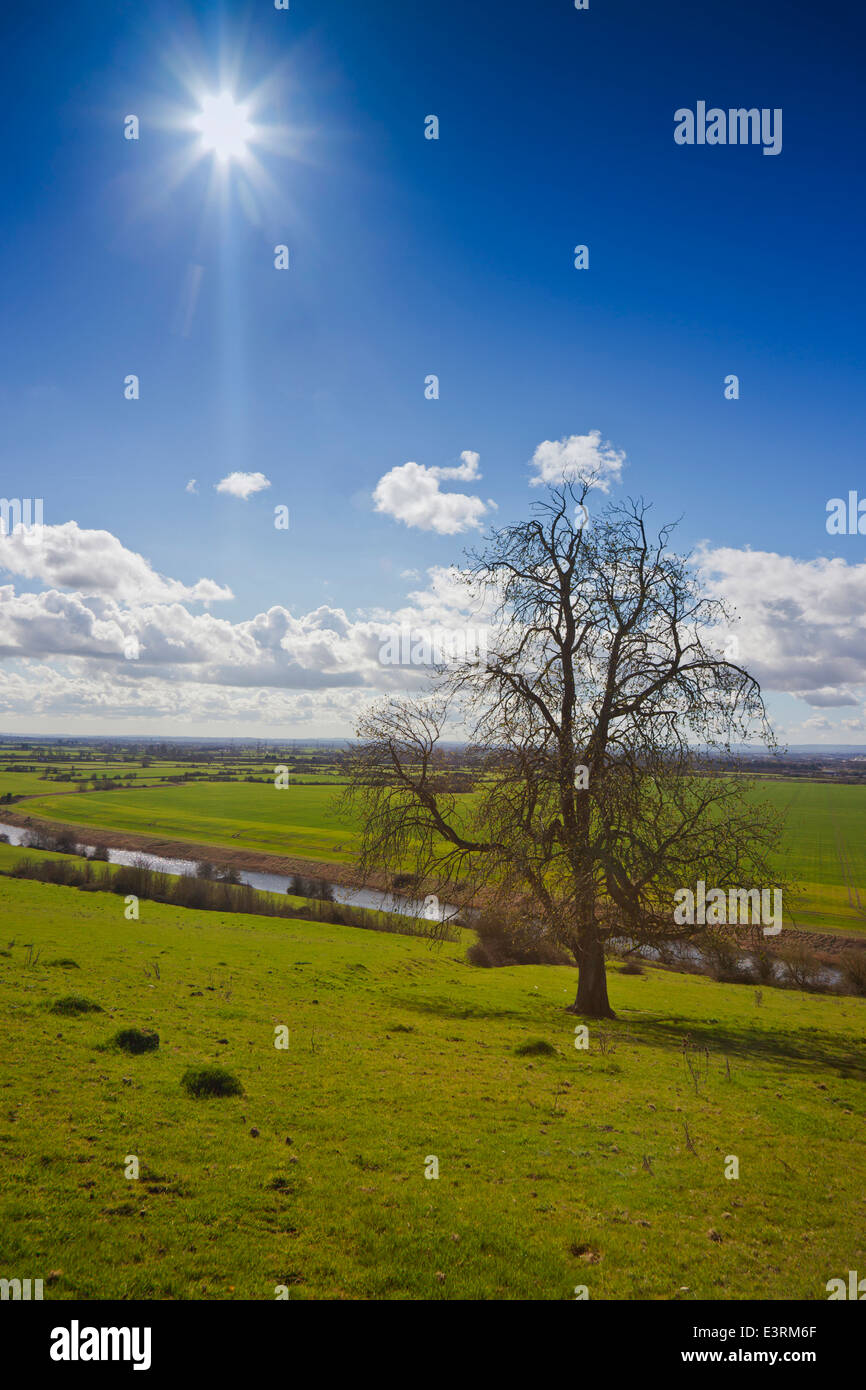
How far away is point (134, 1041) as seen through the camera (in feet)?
41.9

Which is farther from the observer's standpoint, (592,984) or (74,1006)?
(592,984)

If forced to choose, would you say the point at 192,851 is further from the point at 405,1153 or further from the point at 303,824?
the point at 405,1153

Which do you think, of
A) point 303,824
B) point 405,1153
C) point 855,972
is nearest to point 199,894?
point 303,824

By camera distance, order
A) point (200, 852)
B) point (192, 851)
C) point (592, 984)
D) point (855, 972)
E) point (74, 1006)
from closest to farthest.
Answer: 1. point (74, 1006)
2. point (592, 984)
3. point (855, 972)
4. point (200, 852)
5. point (192, 851)

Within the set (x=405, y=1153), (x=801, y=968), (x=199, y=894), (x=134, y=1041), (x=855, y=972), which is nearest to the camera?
(x=405, y=1153)

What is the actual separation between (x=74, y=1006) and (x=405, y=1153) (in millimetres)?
9297

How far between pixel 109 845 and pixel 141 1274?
8994 cm

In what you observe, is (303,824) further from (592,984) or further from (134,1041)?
(134,1041)

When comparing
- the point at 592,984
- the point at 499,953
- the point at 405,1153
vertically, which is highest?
the point at 405,1153

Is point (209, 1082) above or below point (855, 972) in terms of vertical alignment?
above

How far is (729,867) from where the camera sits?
17328 millimetres

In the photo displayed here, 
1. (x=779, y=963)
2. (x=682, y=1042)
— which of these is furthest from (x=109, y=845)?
(x=682, y=1042)

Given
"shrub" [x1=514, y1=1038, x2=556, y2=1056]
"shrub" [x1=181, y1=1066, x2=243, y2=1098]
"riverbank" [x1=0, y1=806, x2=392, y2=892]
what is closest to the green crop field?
"riverbank" [x1=0, y1=806, x2=392, y2=892]
